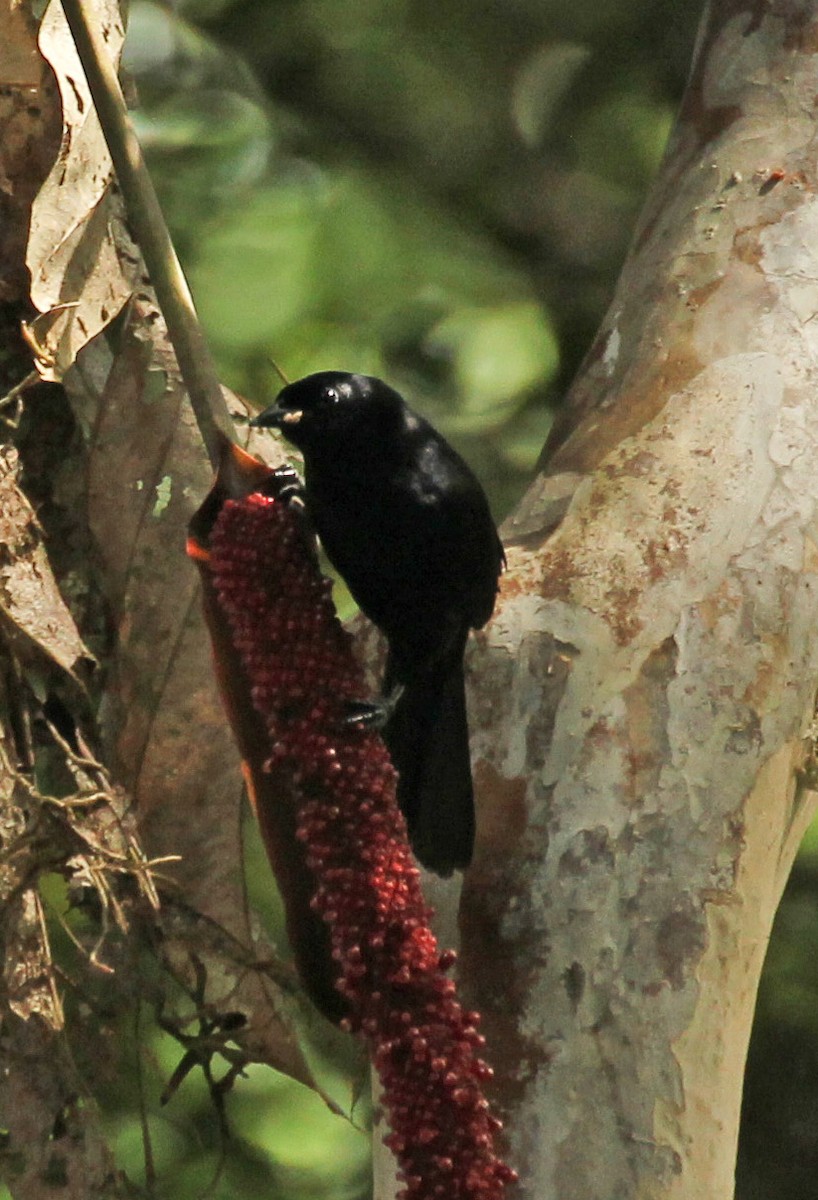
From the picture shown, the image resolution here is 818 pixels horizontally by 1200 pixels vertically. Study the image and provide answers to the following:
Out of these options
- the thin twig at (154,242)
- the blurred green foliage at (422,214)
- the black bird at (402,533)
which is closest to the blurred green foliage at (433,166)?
the blurred green foliage at (422,214)

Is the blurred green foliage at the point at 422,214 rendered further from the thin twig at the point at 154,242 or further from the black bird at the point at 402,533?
the thin twig at the point at 154,242

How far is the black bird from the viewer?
1603mm

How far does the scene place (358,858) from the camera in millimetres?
1237

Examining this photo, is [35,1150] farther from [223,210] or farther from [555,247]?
[555,247]

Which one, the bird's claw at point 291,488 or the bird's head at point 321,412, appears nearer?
the bird's claw at point 291,488

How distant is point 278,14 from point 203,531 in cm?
233

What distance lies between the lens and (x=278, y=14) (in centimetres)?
338

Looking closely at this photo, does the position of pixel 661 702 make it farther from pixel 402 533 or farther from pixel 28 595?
pixel 28 595

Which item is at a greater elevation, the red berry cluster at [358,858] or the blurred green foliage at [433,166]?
the blurred green foliage at [433,166]

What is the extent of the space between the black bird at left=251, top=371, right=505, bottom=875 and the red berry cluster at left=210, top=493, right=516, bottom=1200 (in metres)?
0.26

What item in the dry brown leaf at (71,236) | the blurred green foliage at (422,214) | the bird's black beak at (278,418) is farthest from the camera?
the blurred green foliage at (422,214)

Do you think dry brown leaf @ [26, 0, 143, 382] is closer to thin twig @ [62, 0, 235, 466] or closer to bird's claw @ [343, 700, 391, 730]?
thin twig @ [62, 0, 235, 466]

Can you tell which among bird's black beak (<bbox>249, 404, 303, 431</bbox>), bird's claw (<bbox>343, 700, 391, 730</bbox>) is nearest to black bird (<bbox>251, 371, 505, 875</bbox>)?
bird's black beak (<bbox>249, 404, 303, 431</bbox>)

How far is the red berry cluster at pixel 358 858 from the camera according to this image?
1.16 m
